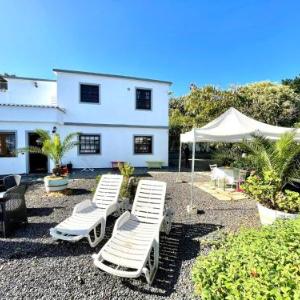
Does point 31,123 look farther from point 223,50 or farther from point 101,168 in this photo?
point 223,50

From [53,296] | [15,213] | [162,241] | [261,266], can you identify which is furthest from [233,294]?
[15,213]

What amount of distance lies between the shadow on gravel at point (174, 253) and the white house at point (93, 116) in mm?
11582

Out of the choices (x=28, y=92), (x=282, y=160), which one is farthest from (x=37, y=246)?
(x=28, y=92)

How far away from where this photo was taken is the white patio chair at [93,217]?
4676 mm

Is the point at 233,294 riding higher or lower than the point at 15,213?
higher

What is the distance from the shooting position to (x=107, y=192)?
6.54m

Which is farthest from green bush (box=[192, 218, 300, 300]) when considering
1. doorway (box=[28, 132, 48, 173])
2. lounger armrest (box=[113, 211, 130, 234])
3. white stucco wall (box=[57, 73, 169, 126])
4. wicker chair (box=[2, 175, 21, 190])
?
white stucco wall (box=[57, 73, 169, 126])

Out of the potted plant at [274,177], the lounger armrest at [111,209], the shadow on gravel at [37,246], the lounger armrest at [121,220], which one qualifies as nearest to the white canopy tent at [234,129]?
the potted plant at [274,177]

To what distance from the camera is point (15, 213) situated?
559cm

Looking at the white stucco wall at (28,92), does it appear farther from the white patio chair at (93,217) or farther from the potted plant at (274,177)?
the potted plant at (274,177)

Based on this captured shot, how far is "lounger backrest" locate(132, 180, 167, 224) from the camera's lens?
5.37 metres

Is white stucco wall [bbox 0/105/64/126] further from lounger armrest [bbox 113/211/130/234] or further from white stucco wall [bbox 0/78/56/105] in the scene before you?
lounger armrest [bbox 113/211/130/234]

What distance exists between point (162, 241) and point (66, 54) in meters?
14.5

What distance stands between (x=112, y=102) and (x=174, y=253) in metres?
13.9
